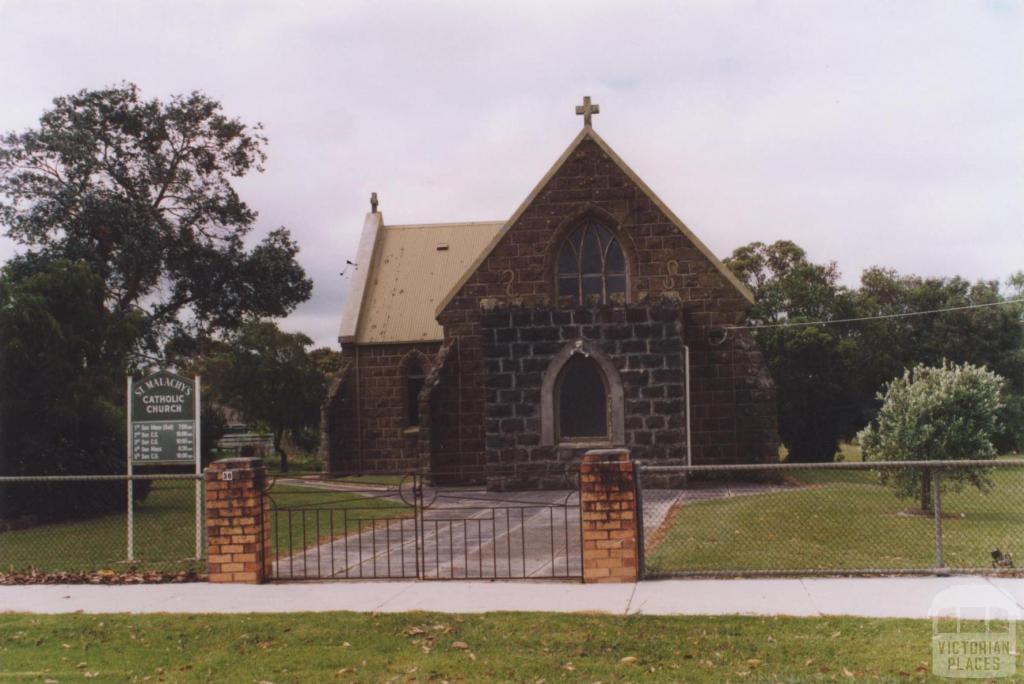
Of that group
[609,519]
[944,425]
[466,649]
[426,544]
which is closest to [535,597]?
[609,519]

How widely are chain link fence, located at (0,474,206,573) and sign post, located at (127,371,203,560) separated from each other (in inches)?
19.1

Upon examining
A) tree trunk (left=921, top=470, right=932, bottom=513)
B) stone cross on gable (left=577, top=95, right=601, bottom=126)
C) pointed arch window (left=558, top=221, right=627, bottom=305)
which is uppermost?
stone cross on gable (left=577, top=95, right=601, bottom=126)

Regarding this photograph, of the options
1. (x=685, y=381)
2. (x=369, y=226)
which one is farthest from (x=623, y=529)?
(x=369, y=226)

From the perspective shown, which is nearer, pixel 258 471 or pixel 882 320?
pixel 258 471

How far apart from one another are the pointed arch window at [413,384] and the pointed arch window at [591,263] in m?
7.66

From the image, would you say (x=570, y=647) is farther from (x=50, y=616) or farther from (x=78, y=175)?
(x=78, y=175)

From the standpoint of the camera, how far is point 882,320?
2030 inches

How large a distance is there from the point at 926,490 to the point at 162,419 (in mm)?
11844

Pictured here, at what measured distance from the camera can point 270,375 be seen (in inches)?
1489

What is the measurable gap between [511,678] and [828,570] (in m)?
4.23

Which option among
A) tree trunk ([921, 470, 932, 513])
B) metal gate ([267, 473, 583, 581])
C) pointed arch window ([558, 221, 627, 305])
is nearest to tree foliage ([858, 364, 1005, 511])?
tree trunk ([921, 470, 932, 513])

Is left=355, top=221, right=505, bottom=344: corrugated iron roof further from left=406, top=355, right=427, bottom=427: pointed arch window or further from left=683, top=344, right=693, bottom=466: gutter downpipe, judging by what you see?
left=683, top=344, right=693, bottom=466: gutter downpipe

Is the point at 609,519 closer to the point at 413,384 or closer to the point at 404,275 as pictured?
the point at 413,384

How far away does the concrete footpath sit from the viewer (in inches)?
343
